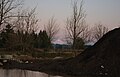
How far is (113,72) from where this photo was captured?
29609 millimetres

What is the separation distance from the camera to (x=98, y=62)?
33.1 meters

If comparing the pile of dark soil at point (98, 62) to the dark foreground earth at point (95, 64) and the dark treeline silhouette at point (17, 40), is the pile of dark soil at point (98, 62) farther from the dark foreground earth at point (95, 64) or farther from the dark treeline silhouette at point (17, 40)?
the dark treeline silhouette at point (17, 40)

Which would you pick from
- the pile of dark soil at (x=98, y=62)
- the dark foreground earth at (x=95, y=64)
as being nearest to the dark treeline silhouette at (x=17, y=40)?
the dark foreground earth at (x=95, y=64)

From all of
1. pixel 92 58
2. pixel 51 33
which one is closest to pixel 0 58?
pixel 92 58

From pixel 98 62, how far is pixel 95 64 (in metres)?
0.56

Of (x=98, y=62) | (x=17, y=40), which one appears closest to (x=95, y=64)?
(x=98, y=62)

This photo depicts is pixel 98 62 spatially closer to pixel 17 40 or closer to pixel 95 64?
pixel 95 64

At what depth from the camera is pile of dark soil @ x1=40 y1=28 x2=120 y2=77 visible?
101 ft

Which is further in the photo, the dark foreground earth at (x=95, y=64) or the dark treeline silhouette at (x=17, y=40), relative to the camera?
the dark treeline silhouette at (x=17, y=40)

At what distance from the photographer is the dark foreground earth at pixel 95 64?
3077cm

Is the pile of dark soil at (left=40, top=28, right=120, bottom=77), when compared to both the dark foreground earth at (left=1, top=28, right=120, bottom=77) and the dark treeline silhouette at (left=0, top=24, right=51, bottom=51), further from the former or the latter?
the dark treeline silhouette at (left=0, top=24, right=51, bottom=51)

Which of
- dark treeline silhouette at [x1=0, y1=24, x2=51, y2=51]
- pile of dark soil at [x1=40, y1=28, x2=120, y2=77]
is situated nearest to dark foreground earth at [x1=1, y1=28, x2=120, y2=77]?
pile of dark soil at [x1=40, y1=28, x2=120, y2=77]

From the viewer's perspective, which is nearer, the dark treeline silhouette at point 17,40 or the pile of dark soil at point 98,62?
the pile of dark soil at point 98,62

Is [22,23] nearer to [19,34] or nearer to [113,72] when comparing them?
[19,34]
